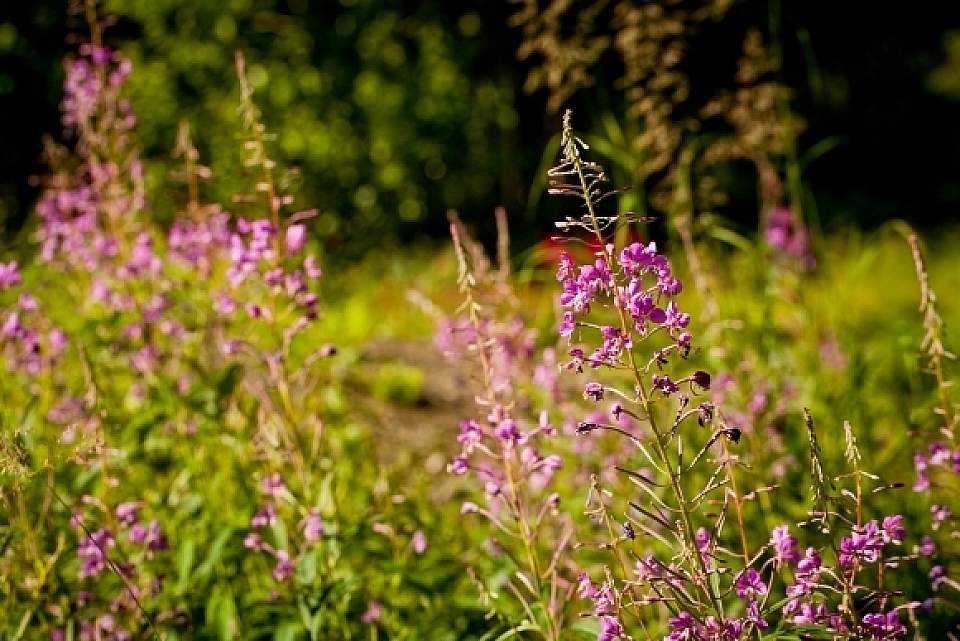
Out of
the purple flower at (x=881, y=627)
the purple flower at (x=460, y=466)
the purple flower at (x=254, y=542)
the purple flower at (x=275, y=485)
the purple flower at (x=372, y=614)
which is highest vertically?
the purple flower at (x=460, y=466)

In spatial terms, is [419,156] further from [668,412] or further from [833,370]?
[668,412]

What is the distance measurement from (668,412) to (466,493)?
1.04 m

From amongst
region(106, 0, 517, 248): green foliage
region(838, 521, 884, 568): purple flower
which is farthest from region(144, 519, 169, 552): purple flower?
region(106, 0, 517, 248): green foliage

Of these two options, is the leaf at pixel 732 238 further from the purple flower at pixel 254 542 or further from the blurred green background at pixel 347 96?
the blurred green background at pixel 347 96

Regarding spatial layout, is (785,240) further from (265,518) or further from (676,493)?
(676,493)

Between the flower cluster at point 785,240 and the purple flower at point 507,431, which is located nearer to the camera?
the purple flower at point 507,431

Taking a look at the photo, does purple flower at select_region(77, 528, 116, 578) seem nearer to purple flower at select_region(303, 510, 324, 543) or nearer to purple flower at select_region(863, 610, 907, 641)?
purple flower at select_region(303, 510, 324, 543)

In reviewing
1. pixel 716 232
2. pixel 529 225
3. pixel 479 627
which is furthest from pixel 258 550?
pixel 529 225

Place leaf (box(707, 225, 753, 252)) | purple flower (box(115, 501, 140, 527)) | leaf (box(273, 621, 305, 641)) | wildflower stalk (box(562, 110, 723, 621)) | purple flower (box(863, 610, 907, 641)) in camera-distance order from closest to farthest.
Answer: wildflower stalk (box(562, 110, 723, 621)), purple flower (box(863, 610, 907, 641)), leaf (box(273, 621, 305, 641)), purple flower (box(115, 501, 140, 527)), leaf (box(707, 225, 753, 252))

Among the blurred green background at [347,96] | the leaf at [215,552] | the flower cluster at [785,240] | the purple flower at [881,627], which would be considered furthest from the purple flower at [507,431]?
the blurred green background at [347,96]

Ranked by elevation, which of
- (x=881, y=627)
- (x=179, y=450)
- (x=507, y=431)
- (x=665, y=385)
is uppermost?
(x=665, y=385)

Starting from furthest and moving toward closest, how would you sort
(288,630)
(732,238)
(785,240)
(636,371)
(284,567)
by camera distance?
(785,240) < (732,238) < (284,567) < (288,630) < (636,371)

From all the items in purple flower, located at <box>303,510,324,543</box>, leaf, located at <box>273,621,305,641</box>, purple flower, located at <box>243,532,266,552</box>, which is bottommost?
leaf, located at <box>273,621,305,641</box>

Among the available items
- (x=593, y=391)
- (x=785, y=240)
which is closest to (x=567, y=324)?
(x=593, y=391)
